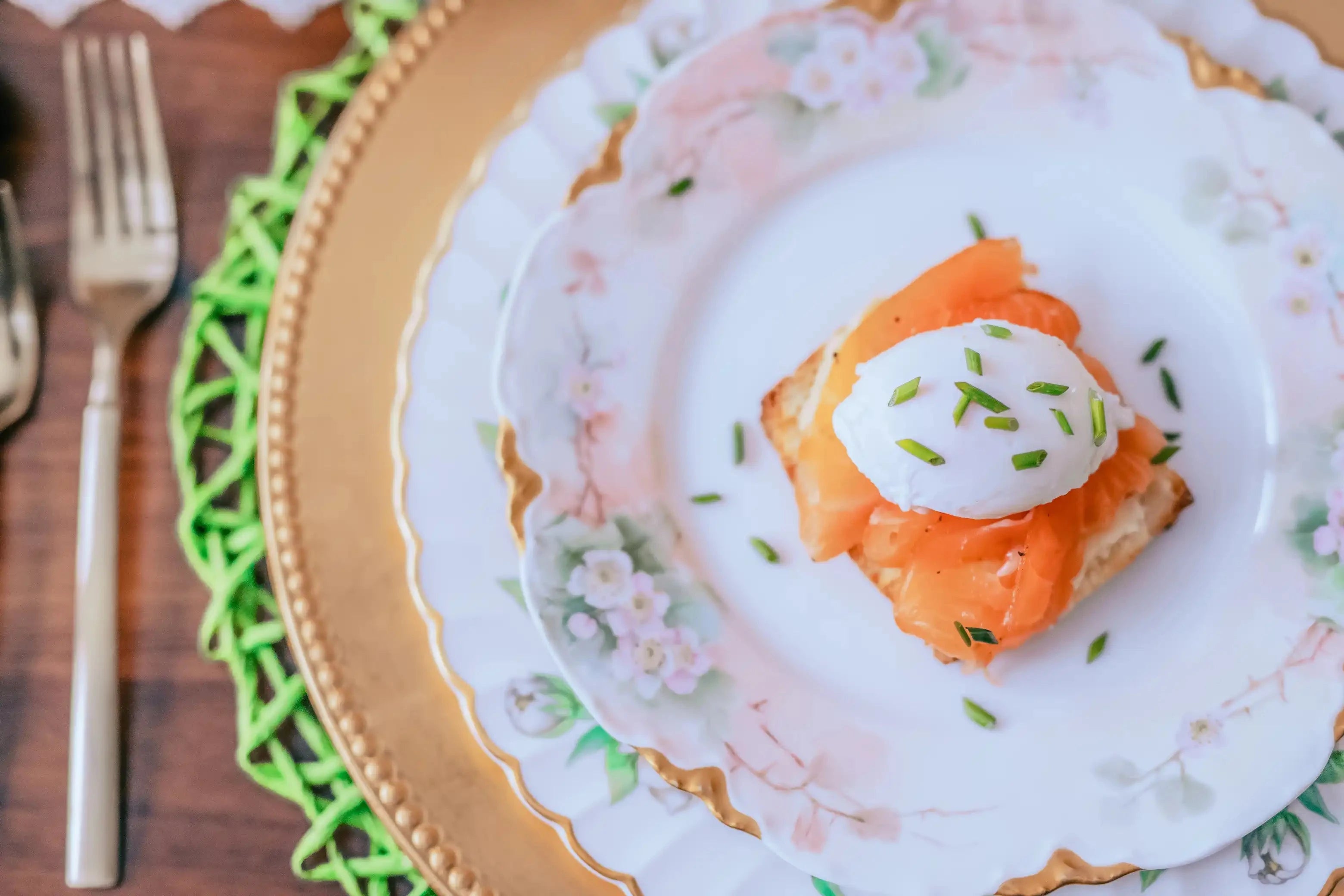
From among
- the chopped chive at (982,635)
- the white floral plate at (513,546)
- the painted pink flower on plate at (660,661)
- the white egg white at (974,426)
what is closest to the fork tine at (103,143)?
the white floral plate at (513,546)

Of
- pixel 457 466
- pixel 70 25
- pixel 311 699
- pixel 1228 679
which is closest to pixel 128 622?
pixel 311 699

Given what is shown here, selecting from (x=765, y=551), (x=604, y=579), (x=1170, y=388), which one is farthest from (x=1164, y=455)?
(x=604, y=579)

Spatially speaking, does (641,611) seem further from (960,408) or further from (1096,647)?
(1096,647)

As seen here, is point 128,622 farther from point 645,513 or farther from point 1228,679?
point 1228,679

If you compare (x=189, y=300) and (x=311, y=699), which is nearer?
(x=311, y=699)

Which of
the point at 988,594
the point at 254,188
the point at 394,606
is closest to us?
the point at 988,594
